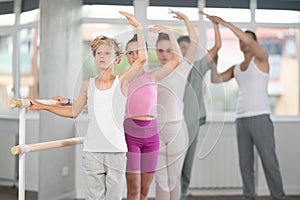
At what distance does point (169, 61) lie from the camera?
3.09 metres

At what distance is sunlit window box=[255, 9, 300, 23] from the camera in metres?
4.70

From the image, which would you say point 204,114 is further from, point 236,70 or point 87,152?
point 87,152

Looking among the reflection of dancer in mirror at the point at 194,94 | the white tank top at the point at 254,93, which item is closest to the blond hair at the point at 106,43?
the reflection of dancer in mirror at the point at 194,94

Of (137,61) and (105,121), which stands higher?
(137,61)

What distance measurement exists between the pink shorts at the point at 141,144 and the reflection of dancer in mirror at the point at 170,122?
0.38 ft

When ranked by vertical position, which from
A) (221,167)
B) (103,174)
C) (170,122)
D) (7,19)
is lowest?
(221,167)

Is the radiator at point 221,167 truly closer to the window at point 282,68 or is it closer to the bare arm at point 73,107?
the window at point 282,68

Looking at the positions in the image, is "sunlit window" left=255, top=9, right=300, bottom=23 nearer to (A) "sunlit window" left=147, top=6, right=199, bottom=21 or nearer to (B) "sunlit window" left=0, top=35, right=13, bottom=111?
(A) "sunlit window" left=147, top=6, right=199, bottom=21

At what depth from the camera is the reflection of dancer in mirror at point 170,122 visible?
309cm

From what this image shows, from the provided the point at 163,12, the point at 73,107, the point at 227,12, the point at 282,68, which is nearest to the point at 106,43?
the point at 73,107

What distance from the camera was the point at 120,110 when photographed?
8.68 feet

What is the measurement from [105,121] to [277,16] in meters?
2.61

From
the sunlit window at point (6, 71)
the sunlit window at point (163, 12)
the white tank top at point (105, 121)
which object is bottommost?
the white tank top at point (105, 121)

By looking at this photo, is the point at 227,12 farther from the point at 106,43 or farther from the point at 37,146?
the point at 37,146
